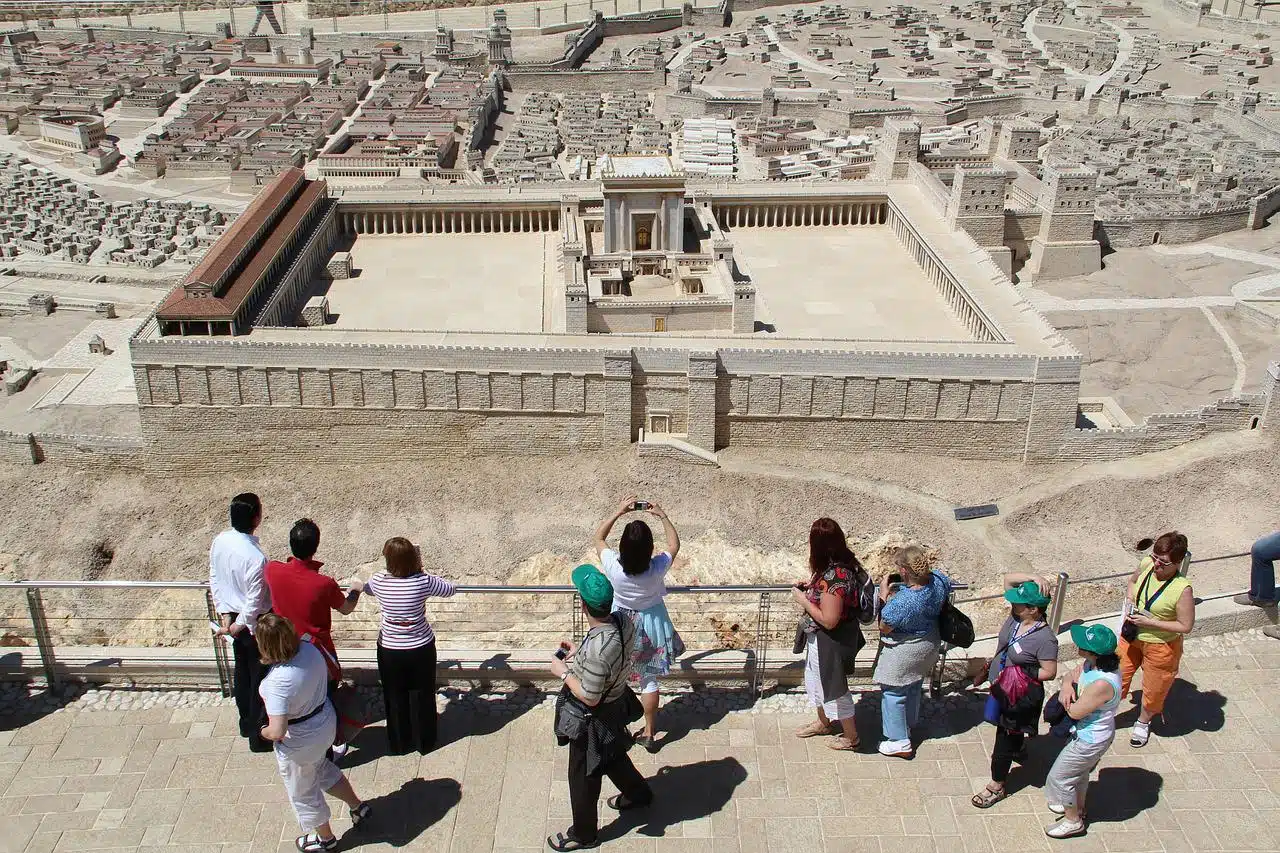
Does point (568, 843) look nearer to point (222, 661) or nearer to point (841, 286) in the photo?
point (222, 661)

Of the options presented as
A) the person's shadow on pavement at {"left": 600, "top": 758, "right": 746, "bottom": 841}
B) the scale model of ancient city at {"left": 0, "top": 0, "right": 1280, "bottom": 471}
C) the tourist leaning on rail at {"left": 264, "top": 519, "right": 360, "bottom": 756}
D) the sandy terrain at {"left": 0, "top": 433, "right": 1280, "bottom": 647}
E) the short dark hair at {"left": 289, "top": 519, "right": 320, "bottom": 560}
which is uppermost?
the short dark hair at {"left": 289, "top": 519, "right": 320, "bottom": 560}

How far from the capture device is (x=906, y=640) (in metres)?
13.0

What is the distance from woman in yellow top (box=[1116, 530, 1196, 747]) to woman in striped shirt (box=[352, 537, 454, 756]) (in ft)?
27.4

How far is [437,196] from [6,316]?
21.5 metres

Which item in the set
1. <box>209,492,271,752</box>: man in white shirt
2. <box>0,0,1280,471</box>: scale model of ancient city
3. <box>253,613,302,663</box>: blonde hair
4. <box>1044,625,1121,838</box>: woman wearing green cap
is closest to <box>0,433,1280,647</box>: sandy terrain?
<box>0,0,1280,471</box>: scale model of ancient city

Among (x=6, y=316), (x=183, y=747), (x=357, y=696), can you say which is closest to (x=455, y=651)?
(x=357, y=696)

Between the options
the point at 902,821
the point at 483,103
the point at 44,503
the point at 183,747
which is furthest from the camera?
the point at 483,103

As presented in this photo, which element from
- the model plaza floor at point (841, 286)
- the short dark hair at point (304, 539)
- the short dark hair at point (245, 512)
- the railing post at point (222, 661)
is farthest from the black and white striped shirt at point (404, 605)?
the model plaza floor at point (841, 286)

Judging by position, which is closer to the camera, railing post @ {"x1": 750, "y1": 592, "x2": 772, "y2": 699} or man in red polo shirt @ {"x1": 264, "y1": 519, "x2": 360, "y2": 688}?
man in red polo shirt @ {"x1": 264, "y1": 519, "x2": 360, "y2": 688}

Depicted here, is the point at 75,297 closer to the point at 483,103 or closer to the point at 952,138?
the point at 483,103

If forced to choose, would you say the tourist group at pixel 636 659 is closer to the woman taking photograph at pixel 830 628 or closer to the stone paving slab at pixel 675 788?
the woman taking photograph at pixel 830 628

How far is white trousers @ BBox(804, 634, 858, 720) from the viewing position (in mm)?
13312

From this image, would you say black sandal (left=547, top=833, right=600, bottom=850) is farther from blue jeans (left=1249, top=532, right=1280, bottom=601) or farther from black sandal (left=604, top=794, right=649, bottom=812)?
blue jeans (left=1249, top=532, right=1280, bottom=601)

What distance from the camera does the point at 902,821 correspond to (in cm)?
1262
